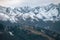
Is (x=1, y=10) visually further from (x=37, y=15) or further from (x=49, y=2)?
(x=49, y=2)

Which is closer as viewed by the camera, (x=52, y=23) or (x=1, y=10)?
(x=52, y=23)

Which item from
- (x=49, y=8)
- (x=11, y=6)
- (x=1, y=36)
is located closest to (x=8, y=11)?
(x=11, y=6)

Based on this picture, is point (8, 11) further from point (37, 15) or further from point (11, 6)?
point (37, 15)

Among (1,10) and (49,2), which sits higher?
(49,2)

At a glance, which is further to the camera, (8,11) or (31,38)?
(8,11)

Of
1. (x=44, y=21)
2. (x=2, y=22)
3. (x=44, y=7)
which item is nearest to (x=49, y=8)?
(x=44, y=7)

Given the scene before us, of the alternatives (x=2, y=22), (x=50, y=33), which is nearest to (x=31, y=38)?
(x=50, y=33)

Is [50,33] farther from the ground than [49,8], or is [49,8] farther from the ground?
[49,8]

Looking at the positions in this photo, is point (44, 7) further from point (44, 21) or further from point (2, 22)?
point (2, 22)

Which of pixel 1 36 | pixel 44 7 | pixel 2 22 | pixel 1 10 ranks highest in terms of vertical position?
pixel 44 7
